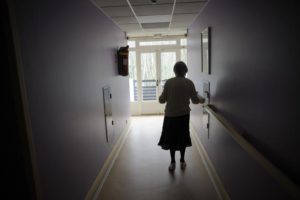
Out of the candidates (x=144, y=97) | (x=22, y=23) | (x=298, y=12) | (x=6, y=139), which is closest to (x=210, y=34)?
(x=298, y=12)

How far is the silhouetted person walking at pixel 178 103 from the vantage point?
2.74 metres

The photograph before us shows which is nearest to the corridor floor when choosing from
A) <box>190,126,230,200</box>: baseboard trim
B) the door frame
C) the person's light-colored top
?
<box>190,126,230,200</box>: baseboard trim

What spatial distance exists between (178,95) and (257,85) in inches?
52.4

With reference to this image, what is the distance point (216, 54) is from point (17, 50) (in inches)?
82.3

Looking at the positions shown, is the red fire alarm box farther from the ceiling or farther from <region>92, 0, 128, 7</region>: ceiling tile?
<region>92, 0, 128, 7</region>: ceiling tile

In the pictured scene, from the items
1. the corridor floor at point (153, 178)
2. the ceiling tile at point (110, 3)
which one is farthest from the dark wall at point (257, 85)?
the ceiling tile at point (110, 3)

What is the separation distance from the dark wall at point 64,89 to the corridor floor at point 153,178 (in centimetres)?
36

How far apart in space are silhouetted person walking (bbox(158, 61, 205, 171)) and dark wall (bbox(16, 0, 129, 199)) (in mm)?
923

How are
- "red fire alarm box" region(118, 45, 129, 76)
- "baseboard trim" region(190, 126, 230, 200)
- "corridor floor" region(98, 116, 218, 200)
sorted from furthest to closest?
"red fire alarm box" region(118, 45, 129, 76), "corridor floor" region(98, 116, 218, 200), "baseboard trim" region(190, 126, 230, 200)

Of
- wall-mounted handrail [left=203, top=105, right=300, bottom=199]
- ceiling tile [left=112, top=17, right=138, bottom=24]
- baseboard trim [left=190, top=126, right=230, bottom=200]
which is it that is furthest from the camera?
ceiling tile [left=112, top=17, right=138, bottom=24]

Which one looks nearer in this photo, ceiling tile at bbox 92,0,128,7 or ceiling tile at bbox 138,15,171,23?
ceiling tile at bbox 92,0,128,7

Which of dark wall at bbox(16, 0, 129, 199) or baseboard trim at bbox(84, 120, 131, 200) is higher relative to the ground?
dark wall at bbox(16, 0, 129, 199)

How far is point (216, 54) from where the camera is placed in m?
2.55

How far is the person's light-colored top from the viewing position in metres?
2.73
